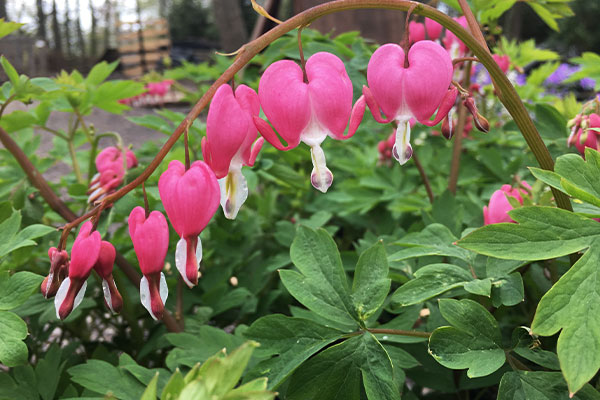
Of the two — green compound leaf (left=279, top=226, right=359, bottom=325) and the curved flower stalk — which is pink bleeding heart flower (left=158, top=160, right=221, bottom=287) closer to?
green compound leaf (left=279, top=226, right=359, bottom=325)

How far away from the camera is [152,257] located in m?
0.63

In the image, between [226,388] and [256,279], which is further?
[256,279]

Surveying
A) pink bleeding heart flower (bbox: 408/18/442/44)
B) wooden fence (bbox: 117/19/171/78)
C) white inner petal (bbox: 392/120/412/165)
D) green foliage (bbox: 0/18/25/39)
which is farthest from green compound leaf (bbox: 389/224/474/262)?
wooden fence (bbox: 117/19/171/78)

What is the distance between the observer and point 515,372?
27.7 inches

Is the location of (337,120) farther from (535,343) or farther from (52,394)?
(52,394)

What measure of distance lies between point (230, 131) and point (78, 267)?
0.81 ft

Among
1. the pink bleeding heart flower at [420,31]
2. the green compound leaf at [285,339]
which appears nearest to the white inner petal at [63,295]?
the green compound leaf at [285,339]

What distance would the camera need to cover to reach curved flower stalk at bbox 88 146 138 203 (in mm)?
1102

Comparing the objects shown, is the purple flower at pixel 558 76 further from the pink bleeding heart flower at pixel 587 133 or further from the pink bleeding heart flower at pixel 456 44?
the pink bleeding heart flower at pixel 587 133

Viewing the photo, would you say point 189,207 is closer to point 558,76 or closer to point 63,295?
A: point 63,295

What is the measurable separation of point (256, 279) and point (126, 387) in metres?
0.54

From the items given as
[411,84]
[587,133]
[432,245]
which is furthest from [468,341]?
[587,133]

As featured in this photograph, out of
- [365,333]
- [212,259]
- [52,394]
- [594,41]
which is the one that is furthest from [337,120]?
[594,41]

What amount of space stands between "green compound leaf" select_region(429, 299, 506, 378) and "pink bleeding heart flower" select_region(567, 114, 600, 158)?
40cm
